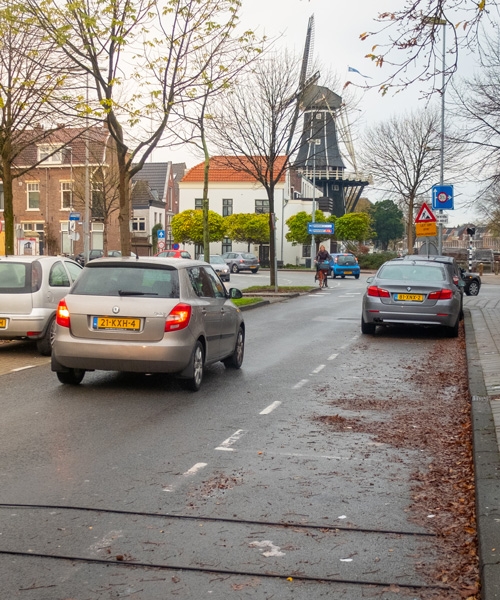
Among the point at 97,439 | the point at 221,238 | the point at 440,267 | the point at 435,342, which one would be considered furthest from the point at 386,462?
the point at 221,238

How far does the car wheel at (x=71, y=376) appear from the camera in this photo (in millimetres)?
10477

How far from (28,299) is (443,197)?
17.9 metres

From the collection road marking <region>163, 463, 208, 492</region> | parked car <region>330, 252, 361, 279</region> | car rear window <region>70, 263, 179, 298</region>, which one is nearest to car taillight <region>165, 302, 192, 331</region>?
car rear window <region>70, 263, 179, 298</region>

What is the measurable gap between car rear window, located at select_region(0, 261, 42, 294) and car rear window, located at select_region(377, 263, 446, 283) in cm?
736

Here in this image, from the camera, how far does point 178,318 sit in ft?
32.6

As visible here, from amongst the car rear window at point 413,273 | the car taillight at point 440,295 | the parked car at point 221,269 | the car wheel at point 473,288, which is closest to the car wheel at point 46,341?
the car rear window at point 413,273

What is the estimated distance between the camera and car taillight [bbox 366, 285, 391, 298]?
56.6 feet

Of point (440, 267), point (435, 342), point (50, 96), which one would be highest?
point (50, 96)

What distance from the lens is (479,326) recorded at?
18.5 m

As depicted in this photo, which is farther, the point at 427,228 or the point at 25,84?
the point at 427,228

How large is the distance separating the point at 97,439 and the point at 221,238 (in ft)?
241

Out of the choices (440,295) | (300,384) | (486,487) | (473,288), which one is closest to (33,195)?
(473,288)

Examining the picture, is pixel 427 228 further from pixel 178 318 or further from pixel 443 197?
pixel 178 318

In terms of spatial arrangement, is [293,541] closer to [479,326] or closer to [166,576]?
[166,576]
